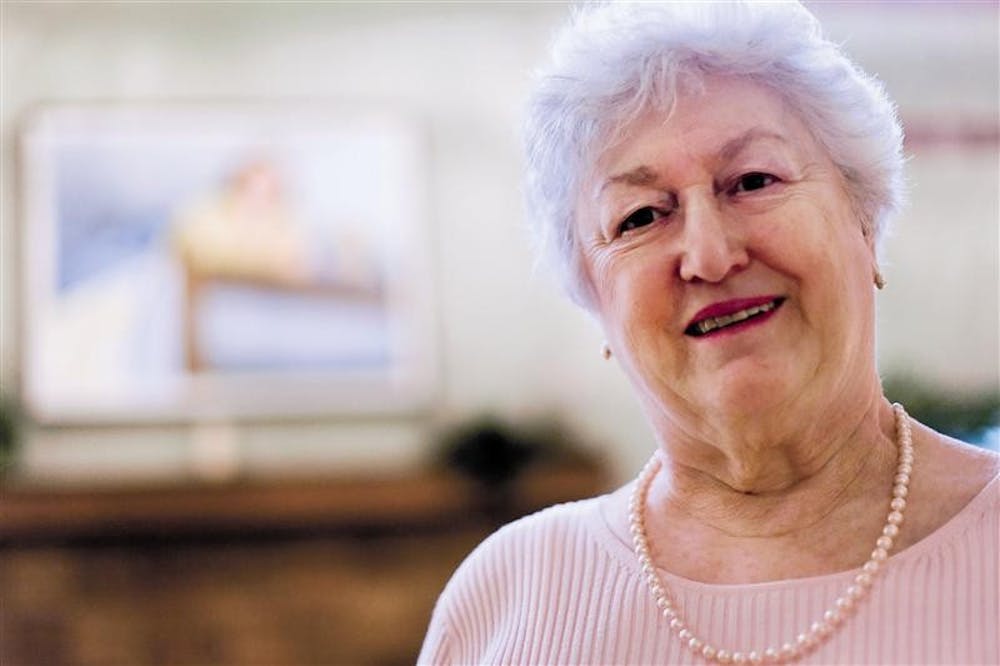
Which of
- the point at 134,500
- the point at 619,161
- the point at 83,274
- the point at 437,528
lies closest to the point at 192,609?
the point at 134,500

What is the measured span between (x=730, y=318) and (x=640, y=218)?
13cm

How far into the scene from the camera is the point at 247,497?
3660mm

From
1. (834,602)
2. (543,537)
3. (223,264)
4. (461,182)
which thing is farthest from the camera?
(461,182)

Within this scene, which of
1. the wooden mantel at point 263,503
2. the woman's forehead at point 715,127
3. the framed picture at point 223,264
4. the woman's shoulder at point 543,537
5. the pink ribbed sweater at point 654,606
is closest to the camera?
the pink ribbed sweater at point 654,606

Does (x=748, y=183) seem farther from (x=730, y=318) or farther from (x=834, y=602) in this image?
(x=834, y=602)

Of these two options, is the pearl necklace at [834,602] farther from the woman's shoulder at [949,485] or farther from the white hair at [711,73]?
the white hair at [711,73]

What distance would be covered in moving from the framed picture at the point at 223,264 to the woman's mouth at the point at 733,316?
9.45ft

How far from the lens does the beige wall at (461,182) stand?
3.91m

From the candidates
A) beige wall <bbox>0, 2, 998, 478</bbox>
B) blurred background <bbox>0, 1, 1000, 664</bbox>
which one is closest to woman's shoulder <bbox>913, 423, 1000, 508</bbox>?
blurred background <bbox>0, 1, 1000, 664</bbox>

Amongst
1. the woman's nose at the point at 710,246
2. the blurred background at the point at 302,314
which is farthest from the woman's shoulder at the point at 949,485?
the blurred background at the point at 302,314

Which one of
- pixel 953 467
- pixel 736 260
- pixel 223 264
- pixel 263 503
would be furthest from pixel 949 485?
pixel 223 264

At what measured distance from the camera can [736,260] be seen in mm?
1010

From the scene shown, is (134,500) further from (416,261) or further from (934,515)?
(934,515)

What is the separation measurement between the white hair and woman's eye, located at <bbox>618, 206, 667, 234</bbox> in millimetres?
69
